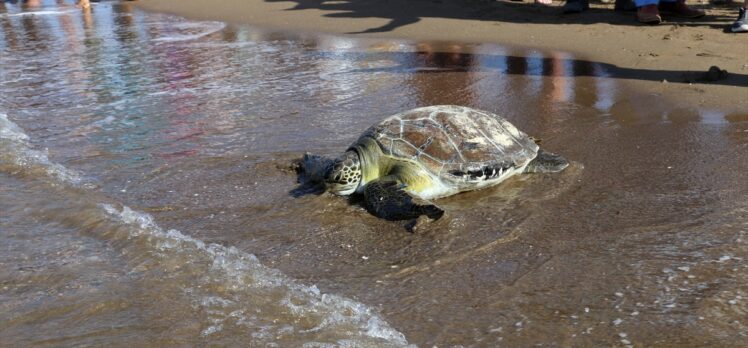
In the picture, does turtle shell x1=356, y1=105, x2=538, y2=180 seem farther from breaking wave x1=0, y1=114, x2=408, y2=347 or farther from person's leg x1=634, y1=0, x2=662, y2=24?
person's leg x1=634, y1=0, x2=662, y2=24

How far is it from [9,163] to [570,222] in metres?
4.40

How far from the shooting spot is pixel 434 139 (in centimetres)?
504

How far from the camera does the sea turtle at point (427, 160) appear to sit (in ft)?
16.1

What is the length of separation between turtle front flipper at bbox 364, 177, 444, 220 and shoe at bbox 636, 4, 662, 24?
279 inches

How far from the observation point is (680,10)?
11.0 metres

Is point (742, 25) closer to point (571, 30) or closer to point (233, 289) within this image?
point (571, 30)

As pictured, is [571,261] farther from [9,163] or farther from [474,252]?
[9,163]

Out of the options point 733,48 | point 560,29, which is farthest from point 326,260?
point 560,29

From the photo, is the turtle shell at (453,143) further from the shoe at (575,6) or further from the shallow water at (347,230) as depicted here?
the shoe at (575,6)

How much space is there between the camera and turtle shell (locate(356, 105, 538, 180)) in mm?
4949

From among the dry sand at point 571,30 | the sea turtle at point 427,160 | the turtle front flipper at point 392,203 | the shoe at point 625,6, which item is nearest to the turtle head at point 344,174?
the sea turtle at point 427,160

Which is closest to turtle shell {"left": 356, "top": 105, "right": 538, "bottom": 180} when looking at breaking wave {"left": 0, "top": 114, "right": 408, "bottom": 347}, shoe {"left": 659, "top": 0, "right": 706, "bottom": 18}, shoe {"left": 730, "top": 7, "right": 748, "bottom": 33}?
breaking wave {"left": 0, "top": 114, "right": 408, "bottom": 347}

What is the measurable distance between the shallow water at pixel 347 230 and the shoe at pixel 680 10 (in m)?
3.20

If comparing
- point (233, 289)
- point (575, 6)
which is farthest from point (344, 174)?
point (575, 6)
